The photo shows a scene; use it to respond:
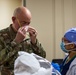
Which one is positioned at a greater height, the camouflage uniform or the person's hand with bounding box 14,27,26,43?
the person's hand with bounding box 14,27,26,43

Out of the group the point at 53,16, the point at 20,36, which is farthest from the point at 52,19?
Result: the point at 20,36

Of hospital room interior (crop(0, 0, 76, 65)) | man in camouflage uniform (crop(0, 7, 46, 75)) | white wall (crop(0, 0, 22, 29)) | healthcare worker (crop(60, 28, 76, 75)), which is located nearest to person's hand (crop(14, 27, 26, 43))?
man in camouflage uniform (crop(0, 7, 46, 75))

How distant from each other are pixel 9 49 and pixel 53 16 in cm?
193

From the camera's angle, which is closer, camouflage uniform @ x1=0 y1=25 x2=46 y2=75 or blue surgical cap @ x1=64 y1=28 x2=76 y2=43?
blue surgical cap @ x1=64 y1=28 x2=76 y2=43

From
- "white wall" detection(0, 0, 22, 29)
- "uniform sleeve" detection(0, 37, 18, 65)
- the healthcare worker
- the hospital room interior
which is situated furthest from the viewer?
the hospital room interior

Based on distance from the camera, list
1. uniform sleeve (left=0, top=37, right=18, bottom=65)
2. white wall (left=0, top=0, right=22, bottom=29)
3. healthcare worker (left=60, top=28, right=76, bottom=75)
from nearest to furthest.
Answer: healthcare worker (left=60, top=28, right=76, bottom=75) < uniform sleeve (left=0, top=37, right=18, bottom=65) < white wall (left=0, top=0, right=22, bottom=29)

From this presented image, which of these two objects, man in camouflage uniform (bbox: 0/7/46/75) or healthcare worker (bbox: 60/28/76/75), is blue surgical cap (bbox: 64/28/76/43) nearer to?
healthcare worker (bbox: 60/28/76/75)

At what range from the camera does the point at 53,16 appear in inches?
137

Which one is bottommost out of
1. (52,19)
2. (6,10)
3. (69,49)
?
(52,19)

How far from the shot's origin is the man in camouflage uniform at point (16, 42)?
1.69 metres

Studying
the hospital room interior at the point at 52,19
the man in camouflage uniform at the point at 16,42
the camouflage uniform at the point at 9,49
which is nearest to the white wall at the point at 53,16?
the hospital room interior at the point at 52,19

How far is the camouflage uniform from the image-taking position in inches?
66.2

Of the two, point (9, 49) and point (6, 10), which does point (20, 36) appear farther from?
point (6, 10)

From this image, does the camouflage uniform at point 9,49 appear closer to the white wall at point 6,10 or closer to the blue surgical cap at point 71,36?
the blue surgical cap at point 71,36
